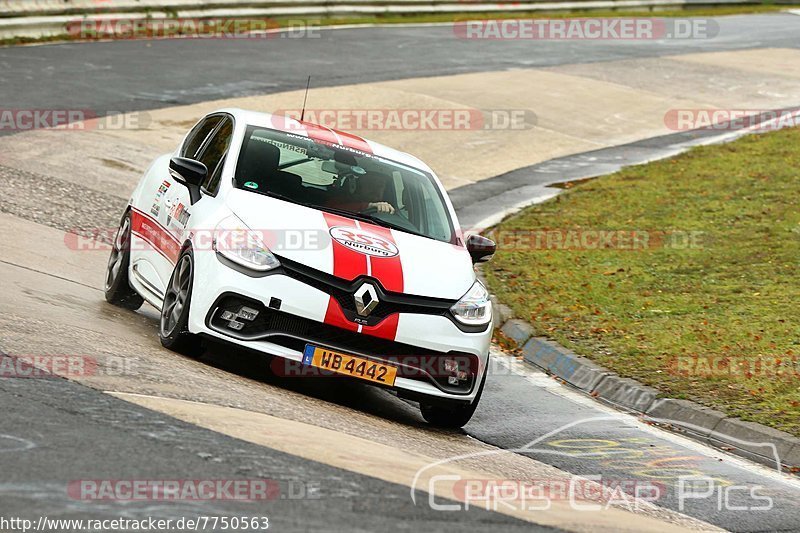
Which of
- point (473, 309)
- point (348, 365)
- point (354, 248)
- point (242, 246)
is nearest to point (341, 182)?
point (354, 248)

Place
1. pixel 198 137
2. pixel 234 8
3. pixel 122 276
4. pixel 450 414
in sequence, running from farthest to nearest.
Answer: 1. pixel 234 8
2. pixel 198 137
3. pixel 122 276
4. pixel 450 414

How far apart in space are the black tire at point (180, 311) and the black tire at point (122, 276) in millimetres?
1508

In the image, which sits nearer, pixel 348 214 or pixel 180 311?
pixel 180 311

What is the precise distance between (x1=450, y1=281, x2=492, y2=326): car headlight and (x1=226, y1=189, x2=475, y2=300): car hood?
54mm

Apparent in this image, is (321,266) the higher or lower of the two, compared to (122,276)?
higher

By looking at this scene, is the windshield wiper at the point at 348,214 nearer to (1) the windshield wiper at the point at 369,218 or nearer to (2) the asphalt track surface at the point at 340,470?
(1) the windshield wiper at the point at 369,218

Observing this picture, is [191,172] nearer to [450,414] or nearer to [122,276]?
[122,276]

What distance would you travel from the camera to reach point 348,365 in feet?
25.8

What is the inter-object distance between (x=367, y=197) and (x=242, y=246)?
1.43 metres

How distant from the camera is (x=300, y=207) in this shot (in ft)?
28.7

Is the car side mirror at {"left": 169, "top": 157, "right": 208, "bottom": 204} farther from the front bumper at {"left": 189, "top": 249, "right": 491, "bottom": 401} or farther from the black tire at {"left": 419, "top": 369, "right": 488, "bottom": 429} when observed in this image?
the black tire at {"left": 419, "top": 369, "right": 488, "bottom": 429}

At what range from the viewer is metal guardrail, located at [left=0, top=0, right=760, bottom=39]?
2369 centimetres

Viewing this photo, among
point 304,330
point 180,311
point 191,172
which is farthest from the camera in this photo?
point 191,172

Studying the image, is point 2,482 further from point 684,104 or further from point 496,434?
point 684,104
